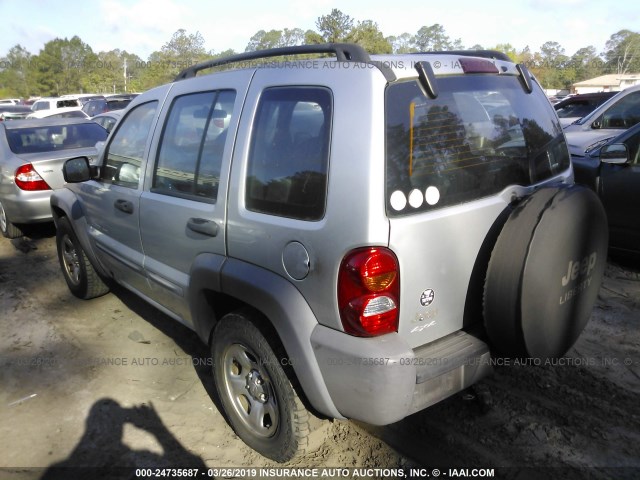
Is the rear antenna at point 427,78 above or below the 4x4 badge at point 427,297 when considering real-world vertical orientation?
above

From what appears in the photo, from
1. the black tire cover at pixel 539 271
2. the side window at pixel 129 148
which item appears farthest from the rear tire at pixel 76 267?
the black tire cover at pixel 539 271

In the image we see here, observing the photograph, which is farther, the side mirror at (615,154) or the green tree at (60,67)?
the green tree at (60,67)

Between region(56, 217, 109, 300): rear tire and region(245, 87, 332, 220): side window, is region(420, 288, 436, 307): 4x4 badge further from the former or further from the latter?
region(56, 217, 109, 300): rear tire

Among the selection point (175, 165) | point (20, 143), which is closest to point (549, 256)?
point (175, 165)

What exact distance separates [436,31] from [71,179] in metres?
90.4

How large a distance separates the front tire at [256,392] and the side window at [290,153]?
2.01ft

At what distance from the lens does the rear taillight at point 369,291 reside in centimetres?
194

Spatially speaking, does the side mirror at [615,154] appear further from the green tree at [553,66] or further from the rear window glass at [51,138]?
the green tree at [553,66]

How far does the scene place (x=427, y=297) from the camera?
2.11 m

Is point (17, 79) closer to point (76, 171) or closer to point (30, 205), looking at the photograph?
point (30, 205)

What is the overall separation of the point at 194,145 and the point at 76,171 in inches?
55.4

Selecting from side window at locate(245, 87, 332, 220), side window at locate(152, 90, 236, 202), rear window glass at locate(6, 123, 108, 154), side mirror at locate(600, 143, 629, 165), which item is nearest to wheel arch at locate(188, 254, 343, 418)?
side window at locate(245, 87, 332, 220)

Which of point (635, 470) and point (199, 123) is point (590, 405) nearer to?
point (635, 470)

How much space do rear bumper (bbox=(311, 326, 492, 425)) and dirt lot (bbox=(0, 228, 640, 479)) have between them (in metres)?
0.57
